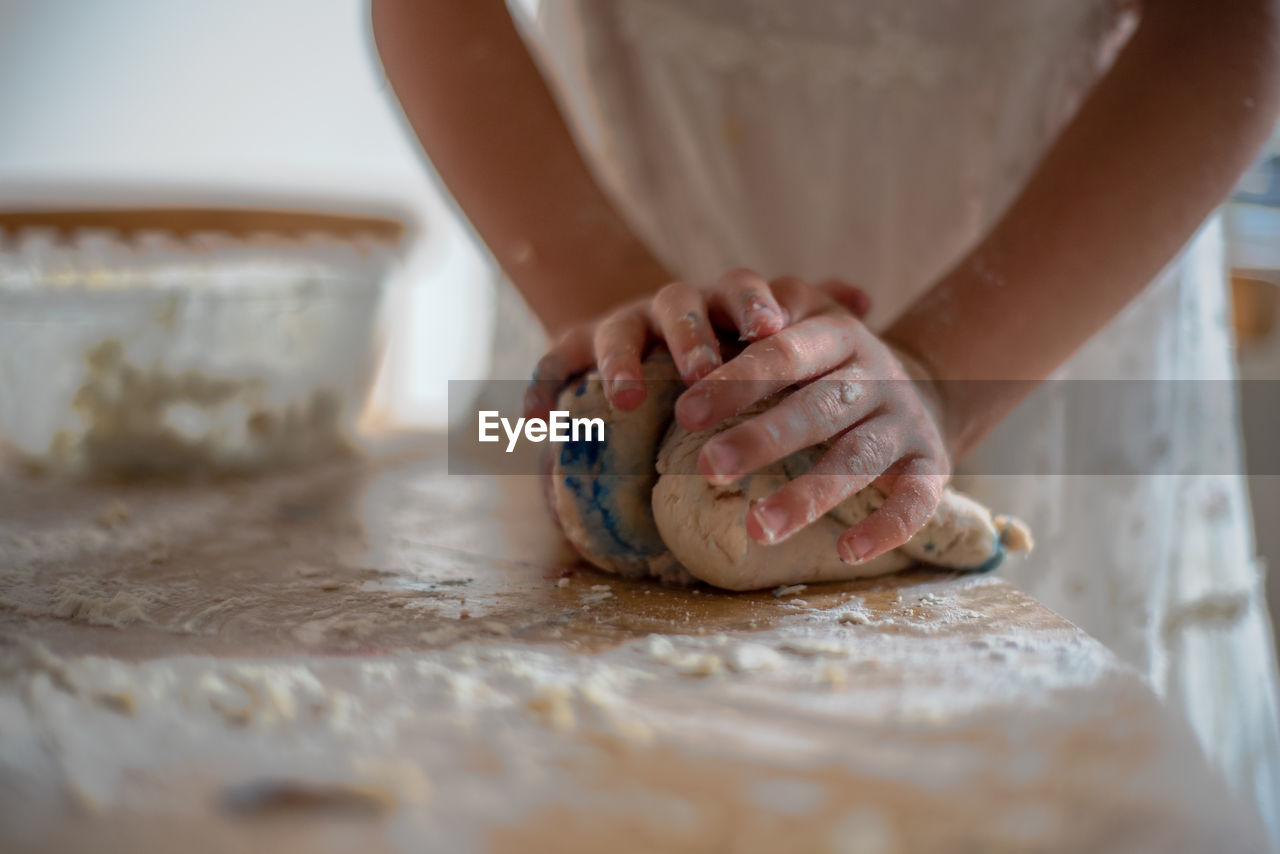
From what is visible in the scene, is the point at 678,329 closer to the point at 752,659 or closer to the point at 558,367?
the point at 558,367

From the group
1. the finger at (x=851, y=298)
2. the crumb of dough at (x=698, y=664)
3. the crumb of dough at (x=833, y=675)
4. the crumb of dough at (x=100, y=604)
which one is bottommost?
the crumb of dough at (x=100, y=604)

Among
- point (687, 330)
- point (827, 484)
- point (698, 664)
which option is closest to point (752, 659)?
point (698, 664)

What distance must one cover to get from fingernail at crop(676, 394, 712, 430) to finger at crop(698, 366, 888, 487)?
0.02 meters

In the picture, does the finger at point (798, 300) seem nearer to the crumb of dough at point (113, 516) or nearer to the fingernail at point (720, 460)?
the fingernail at point (720, 460)

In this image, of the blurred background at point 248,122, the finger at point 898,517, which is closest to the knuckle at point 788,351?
the finger at point 898,517

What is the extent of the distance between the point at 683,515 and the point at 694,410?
0.25 ft

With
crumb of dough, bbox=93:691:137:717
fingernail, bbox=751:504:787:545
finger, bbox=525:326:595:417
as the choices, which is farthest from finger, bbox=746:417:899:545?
crumb of dough, bbox=93:691:137:717

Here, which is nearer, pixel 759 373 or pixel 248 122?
pixel 759 373

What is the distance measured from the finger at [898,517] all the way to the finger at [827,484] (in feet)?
0.06

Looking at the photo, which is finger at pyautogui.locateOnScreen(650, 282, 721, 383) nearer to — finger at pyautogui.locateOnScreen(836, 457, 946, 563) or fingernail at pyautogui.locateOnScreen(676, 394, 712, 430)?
fingernail at pyautogui.locateOnScreen(676, 394, 712, 430)

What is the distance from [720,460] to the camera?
50 cm

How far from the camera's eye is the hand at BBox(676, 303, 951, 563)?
502mm

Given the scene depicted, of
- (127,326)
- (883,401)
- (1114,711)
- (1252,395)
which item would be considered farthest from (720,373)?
(1252,395)

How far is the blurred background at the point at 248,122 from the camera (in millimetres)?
2061
